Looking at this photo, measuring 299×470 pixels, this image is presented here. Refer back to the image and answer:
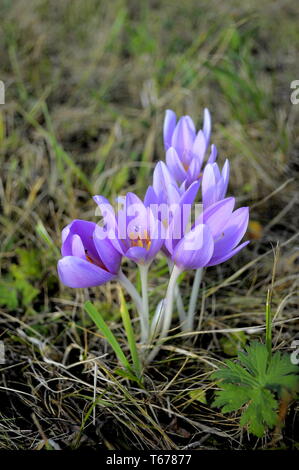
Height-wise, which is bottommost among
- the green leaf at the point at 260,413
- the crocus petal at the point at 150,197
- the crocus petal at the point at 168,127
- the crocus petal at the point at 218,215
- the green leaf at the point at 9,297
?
the green leaf at the point at 260,413

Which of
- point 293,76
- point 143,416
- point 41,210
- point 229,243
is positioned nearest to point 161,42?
point 293,76

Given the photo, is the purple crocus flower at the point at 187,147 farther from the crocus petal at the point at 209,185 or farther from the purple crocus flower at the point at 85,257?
the purple crocus flower at the point at 85,257

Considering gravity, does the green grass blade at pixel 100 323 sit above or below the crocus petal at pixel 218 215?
below

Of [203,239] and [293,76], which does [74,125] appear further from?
[203,239]

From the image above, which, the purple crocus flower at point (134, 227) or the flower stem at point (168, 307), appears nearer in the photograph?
the purple crocus flower at point (134, 227)

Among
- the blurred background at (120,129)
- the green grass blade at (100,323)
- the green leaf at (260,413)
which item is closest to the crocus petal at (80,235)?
the green grass blade at (100,323)

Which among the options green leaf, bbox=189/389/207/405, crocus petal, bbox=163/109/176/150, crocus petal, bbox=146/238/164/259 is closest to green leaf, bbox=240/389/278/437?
green leaf, bbox=189/389/207/405

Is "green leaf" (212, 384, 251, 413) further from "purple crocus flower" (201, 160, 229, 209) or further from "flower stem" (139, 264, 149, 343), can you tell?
"purple crocus flower" (201, 160, 229, 209)
